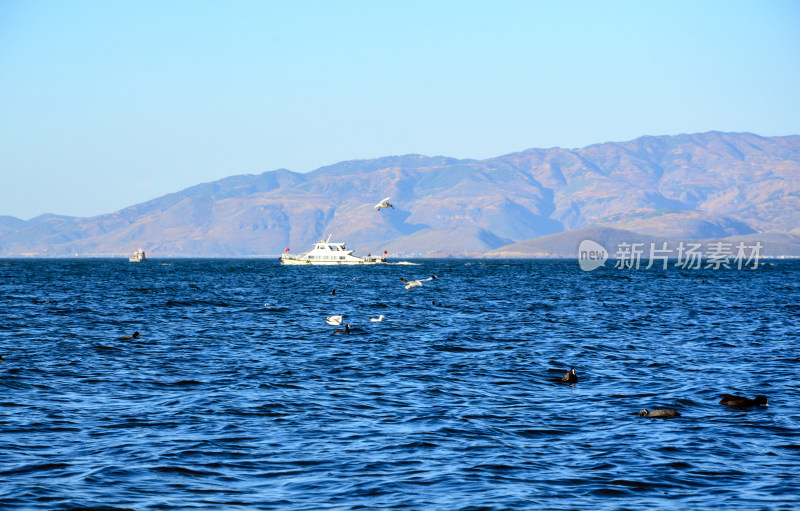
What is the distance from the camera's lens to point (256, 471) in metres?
17.1

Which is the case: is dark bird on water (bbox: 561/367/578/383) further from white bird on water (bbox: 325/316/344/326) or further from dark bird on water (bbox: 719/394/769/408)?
white bird on water (bbox: 325/316/344/326)

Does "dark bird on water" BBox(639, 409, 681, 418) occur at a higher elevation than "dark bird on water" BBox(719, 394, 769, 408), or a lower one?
lower

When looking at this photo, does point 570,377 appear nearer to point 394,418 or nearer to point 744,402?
point 744,402

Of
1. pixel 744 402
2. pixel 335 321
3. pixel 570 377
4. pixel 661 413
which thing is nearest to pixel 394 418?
pixel 661 413

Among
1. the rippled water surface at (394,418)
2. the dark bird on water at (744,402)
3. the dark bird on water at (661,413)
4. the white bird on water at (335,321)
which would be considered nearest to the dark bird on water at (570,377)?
the rippled water surface at (394,418)

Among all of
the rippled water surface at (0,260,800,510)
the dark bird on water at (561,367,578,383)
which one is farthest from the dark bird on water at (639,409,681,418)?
the dark bird on water at (561,367,578,383)

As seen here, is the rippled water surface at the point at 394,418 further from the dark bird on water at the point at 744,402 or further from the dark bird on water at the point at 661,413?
the dark bird on water at the point at 744,402

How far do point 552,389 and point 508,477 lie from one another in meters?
10.2

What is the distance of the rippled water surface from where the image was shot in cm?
1595

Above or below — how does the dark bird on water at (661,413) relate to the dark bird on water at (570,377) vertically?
Answer: below

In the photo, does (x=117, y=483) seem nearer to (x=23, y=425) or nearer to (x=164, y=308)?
(x=23, y=425)

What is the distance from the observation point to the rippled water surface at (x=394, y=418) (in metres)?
15.9

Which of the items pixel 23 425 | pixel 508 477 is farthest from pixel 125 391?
pixel 508 477

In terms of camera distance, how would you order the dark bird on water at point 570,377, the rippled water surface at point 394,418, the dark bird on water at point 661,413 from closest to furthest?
1. the rippled water surface at point 394,418
2. the dark bird on water at point 661,413
3. the dark bird on water at point 570,377
